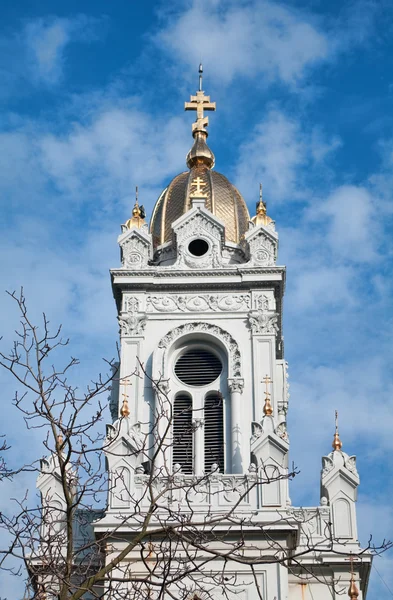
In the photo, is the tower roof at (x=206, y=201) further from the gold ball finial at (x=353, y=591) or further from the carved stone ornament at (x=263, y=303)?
the gold ball finial at (x=353, y=591)

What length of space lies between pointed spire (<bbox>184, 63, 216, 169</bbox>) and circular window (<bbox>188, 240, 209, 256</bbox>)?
5078 millimetres

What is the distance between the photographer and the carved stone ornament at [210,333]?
33100 millimetres

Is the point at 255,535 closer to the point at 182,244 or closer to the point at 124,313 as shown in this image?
the point at 124,313

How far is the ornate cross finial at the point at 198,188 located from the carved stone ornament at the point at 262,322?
17.7ft

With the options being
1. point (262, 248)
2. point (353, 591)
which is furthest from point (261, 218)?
point (353, 591)

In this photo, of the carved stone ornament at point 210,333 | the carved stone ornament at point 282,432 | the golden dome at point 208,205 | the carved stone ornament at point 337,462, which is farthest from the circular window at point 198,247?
the carved stone ornament at point 337,462

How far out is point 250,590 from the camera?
26922 millimetres

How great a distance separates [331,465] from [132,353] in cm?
729

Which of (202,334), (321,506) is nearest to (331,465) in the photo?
(321,506)

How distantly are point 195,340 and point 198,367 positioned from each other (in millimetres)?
908

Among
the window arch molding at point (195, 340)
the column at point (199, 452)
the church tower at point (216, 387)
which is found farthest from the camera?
the window arch molding at point (195, 340)

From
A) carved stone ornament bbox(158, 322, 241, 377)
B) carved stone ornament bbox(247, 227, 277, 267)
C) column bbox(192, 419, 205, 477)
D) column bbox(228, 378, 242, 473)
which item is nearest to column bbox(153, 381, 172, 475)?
column bbox(192, 419, 205, 477)

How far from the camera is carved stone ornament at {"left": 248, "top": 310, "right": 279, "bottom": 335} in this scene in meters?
33.7

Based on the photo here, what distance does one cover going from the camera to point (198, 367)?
33.6 m
